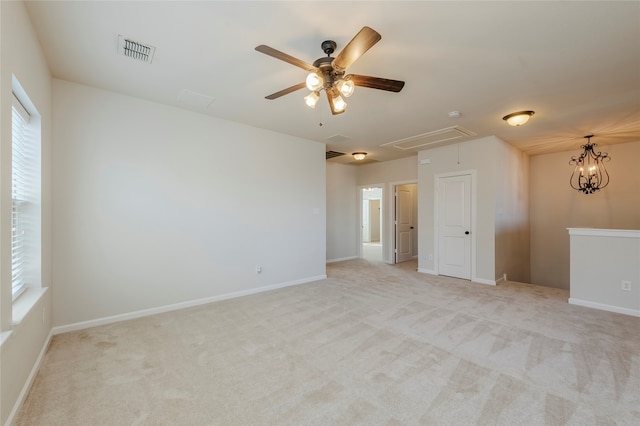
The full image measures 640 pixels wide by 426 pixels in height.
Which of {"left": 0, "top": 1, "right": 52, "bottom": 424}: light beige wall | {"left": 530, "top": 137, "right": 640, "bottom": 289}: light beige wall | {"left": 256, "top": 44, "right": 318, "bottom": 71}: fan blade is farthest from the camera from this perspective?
{"left": 530, "top": 137, "right": 640, "bottom": 289}: light beige wall

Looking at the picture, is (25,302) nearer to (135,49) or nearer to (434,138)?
(135,49)

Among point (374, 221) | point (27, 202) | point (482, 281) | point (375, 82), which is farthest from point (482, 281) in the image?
point (374, 221)

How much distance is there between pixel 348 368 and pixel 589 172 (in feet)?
21.5

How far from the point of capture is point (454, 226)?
17.5 feet

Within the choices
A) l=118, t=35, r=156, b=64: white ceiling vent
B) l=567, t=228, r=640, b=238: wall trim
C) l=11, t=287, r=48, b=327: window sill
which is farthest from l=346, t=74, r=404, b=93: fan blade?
l=567, t=228, r=640, b=238: wall trim

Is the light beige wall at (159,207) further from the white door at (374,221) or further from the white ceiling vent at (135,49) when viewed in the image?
the white door at (374,221)

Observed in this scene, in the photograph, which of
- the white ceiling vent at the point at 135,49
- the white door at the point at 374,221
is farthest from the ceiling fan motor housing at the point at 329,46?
the white door at the point at 374,221

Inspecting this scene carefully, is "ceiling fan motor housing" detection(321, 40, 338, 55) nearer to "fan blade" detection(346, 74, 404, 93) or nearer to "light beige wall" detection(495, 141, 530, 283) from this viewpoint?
"fan blade" detection(346, 74, 404, 93)

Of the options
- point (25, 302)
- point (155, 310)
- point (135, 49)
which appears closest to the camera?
point (25, 302)

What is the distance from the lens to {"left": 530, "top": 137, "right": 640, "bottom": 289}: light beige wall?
16.5 ft

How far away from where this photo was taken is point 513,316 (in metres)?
3.29

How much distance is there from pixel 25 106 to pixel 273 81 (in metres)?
2.11

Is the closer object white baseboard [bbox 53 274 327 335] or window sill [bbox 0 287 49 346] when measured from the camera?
window sill [bbox 0 287 49 346]

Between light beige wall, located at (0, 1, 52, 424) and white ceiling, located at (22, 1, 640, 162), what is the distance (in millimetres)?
230
